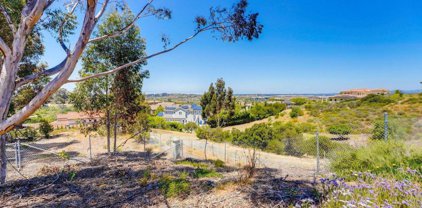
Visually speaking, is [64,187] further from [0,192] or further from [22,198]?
[0,192]

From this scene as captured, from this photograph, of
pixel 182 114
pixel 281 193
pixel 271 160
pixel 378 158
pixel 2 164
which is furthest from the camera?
pixel 182 114

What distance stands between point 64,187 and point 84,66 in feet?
19.6

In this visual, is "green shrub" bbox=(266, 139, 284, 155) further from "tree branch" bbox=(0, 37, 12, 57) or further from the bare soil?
"tree branch" bbox=(0, 37, 12, 57)

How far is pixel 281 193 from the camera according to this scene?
125 inches

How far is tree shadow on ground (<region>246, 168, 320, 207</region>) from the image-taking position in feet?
9.02

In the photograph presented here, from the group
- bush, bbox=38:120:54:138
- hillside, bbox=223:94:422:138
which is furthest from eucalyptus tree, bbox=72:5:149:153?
bush, bbox=38:120:54:138

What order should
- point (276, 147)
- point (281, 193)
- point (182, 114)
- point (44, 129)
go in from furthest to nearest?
point (182, 114) → point (44, 129) → point (276, 147) → point (281, 193)

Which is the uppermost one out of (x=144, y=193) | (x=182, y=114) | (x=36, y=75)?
(x=36, y=75)

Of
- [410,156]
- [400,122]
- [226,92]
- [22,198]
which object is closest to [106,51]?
→ [22,198]

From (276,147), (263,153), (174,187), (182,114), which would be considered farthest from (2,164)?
(182,114)

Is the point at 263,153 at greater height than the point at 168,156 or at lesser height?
lesser

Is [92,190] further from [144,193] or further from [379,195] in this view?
[379,195]

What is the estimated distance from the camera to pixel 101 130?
401 inches

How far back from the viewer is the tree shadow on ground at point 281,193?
2749 millimetres
